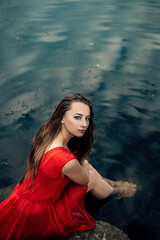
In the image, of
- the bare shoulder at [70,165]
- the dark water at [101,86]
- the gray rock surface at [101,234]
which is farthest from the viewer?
the dark water at [101,86]

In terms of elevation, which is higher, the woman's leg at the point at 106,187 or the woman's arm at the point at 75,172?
the woman's arm at the point at 75,172

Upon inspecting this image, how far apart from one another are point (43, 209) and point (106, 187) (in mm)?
1265

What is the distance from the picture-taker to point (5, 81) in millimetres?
6945

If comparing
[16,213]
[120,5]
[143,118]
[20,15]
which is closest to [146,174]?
[143,118]

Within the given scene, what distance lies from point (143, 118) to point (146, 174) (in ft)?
5.57

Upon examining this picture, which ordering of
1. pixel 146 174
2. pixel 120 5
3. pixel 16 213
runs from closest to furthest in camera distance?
pixel 16 213
pixel 146 174
pixel 120 5

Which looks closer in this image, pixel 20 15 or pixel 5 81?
pixel 5 81

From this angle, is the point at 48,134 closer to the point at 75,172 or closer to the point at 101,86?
the point at 75,172

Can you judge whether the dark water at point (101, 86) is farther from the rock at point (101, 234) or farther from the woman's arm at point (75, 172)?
the woman's arm at point (75, 172)

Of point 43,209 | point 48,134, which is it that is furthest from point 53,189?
point 48,134

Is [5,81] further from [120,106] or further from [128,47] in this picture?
[128,47]

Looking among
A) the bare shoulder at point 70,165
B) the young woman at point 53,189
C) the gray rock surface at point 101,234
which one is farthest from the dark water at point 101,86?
the bare shoulder at point 70,165

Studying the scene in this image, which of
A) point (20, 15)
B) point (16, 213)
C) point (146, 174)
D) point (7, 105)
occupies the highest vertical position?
point (20, 15)

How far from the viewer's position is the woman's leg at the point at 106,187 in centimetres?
331
